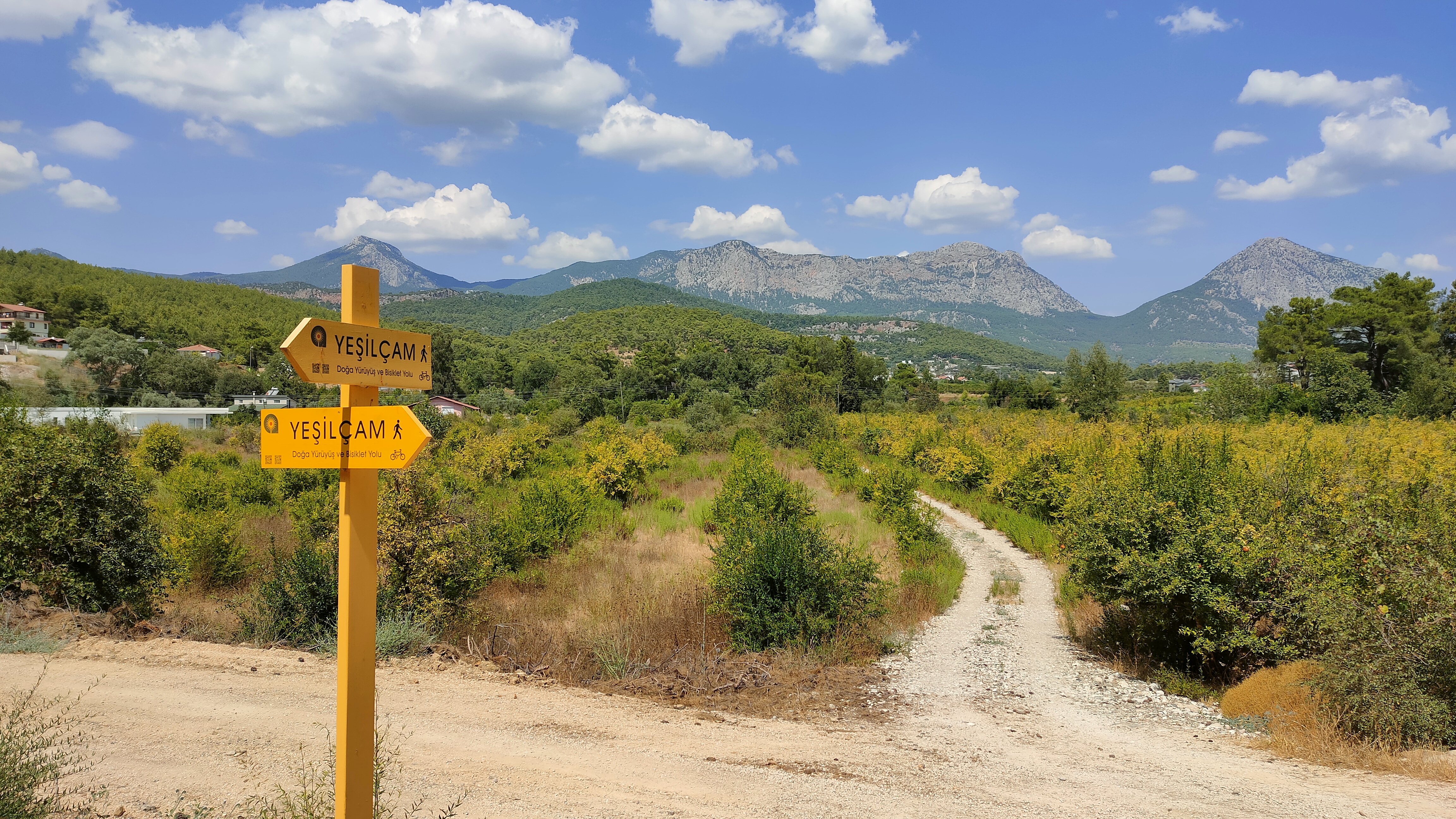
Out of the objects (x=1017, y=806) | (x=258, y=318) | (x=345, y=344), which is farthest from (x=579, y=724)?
(x=258, y=318)

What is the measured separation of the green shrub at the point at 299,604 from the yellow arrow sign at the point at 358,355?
6.53 metres

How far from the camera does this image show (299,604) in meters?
8.69

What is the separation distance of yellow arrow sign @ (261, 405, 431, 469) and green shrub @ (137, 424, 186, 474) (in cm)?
2478

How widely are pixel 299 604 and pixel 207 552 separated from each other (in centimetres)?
409

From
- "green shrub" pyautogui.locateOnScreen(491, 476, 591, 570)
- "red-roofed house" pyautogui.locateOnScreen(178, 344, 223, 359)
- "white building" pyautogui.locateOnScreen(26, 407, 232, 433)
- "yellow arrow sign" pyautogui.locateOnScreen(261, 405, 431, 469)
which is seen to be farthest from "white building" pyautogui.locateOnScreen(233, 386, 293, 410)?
"yellow arrow sign" pyautogui.locateOnScreen(261, 405, 431, 469)

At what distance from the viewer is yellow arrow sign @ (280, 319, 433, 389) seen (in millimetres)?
2777

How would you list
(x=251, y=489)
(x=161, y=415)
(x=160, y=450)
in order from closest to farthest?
(x=251, y=489), (x=160, y=450), (x=161, y=415)

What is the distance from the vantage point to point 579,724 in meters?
6.36

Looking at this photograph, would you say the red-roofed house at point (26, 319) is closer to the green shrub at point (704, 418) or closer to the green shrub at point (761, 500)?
the green shrub at point (704, 418)

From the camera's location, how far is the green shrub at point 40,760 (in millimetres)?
3520

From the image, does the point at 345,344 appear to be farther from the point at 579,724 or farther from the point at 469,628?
the point at 469,628

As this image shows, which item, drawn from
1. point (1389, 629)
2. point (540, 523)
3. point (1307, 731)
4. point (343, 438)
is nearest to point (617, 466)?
point (540, 523)

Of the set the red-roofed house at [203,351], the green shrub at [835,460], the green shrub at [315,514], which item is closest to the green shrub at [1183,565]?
the green shrub at [315,514]

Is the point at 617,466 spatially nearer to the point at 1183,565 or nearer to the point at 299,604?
the point at 299,604
